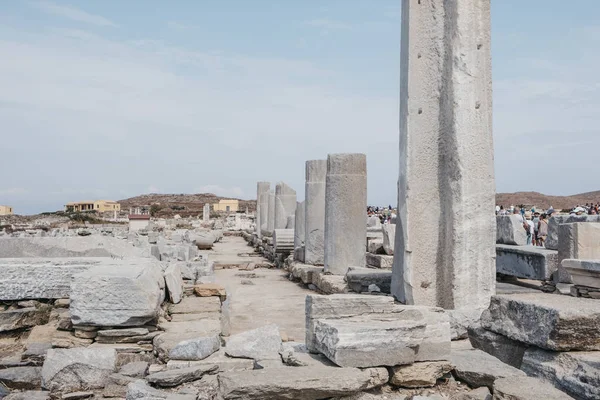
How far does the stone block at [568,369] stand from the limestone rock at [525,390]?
0.56 ft

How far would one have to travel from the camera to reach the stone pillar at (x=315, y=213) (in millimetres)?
13195

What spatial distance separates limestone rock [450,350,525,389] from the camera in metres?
3.92

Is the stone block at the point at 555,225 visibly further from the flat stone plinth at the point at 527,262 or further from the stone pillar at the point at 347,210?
the stone pillar at the point at 347,210

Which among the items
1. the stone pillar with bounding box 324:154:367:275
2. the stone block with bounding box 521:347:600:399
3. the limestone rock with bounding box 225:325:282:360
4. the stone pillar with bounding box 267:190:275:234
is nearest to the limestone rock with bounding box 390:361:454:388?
the stone block with bounding box 521:347:600:399

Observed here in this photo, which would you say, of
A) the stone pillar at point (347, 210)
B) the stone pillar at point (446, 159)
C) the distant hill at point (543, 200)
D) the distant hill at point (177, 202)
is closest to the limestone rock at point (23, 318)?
the stone pillar at point (446, 159)

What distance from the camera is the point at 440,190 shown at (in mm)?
6535

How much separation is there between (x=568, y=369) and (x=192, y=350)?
9.72ft

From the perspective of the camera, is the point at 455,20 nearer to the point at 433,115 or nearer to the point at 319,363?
the point at 433,115

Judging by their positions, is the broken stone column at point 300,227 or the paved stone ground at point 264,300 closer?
the paved stone ground at point 264,300

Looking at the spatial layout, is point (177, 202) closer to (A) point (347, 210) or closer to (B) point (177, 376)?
(A) point (347, 210)

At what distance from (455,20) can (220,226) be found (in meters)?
35.7

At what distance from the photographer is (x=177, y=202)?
77750mm

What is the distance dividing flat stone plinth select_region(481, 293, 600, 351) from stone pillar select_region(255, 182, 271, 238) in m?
20.6

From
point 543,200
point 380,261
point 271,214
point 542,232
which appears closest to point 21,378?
point 380,261
